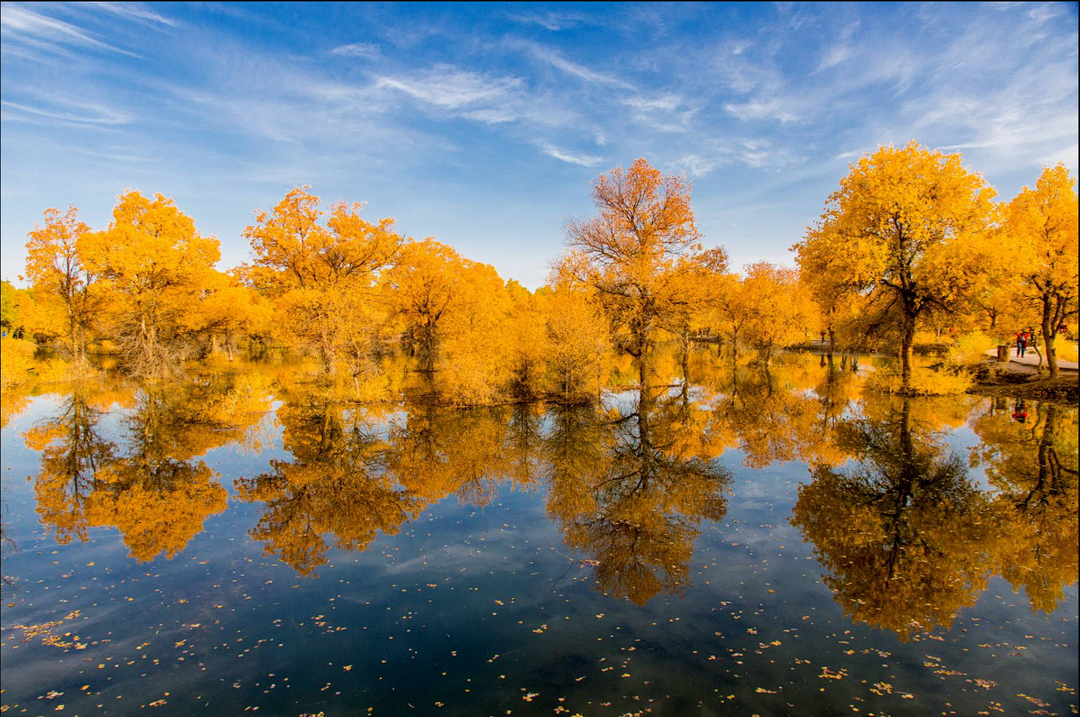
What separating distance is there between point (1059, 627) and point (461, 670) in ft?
28.0

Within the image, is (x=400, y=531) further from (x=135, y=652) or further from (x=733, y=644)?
(x=733, y=644)

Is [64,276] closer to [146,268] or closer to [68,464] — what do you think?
[146,268]

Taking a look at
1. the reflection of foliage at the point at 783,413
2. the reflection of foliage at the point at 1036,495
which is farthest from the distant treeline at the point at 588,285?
the reflection of foliage at the point at 1036,495

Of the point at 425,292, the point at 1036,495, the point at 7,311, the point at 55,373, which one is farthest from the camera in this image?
the point at 7,311

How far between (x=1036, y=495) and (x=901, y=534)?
4.82 meters

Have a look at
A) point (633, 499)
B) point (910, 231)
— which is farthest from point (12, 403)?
point (910, 231)

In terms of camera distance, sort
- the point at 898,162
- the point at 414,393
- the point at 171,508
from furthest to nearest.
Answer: the point at 414,393, the point at 898,162, the point at 171,508

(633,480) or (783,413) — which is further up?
(783,413)

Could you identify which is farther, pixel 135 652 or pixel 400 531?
pixel 400 531

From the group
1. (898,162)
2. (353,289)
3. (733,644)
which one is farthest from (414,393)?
(898,162)

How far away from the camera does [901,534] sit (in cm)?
1030

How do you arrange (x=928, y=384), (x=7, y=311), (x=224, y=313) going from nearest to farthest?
1. (x=928, y=384)
2. (x=224, y=313)
3. (x=7, y=311)

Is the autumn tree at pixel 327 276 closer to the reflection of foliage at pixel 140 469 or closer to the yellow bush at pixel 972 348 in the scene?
the reflection of foliage at pixel 140 469

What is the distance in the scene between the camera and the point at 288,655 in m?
7.44
